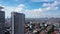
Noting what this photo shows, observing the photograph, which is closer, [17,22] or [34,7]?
[17,22]

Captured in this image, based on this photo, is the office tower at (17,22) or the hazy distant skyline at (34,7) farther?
the hazy distant skyline at (34,7)

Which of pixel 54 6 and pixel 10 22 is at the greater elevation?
pixel 54 6

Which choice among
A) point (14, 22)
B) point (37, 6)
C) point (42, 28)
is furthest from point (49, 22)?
point (14, 22)

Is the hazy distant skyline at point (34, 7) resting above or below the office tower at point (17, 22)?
above

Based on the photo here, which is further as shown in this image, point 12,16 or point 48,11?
point 48,11

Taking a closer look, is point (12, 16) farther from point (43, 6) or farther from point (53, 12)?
point (53, 12)
